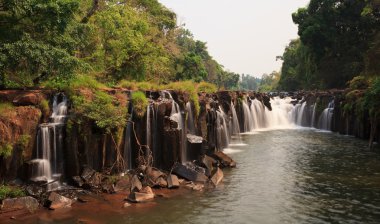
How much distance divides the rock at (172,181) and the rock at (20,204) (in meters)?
6.77

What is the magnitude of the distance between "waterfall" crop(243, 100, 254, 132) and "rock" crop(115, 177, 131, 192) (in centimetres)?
3211

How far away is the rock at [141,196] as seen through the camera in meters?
17.7

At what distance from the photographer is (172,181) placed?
20266 millimetres

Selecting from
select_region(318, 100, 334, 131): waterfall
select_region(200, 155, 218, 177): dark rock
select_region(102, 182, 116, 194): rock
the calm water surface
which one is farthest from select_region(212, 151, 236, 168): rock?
select_region(318, 100, 334, 131): waterfall

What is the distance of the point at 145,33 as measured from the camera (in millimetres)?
37500

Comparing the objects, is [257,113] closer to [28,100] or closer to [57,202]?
[28,100]

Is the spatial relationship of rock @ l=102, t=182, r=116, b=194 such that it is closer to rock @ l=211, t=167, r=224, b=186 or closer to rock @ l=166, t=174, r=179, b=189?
rock @ l=166, t=174, r=179, b=189

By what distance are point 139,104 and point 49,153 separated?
6.09 m

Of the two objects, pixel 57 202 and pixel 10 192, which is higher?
pixel 10 192

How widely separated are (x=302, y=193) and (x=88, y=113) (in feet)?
39.6

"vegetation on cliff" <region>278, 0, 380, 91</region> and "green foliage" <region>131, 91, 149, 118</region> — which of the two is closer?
"green foliage" <region>131, 91, 149, 118</region>

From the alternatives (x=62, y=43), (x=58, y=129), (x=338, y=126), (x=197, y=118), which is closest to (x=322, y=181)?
(x=197, y=118)

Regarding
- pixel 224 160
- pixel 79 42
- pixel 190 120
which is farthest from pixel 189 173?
pixel 79 42

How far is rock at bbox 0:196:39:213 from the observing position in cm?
1553
